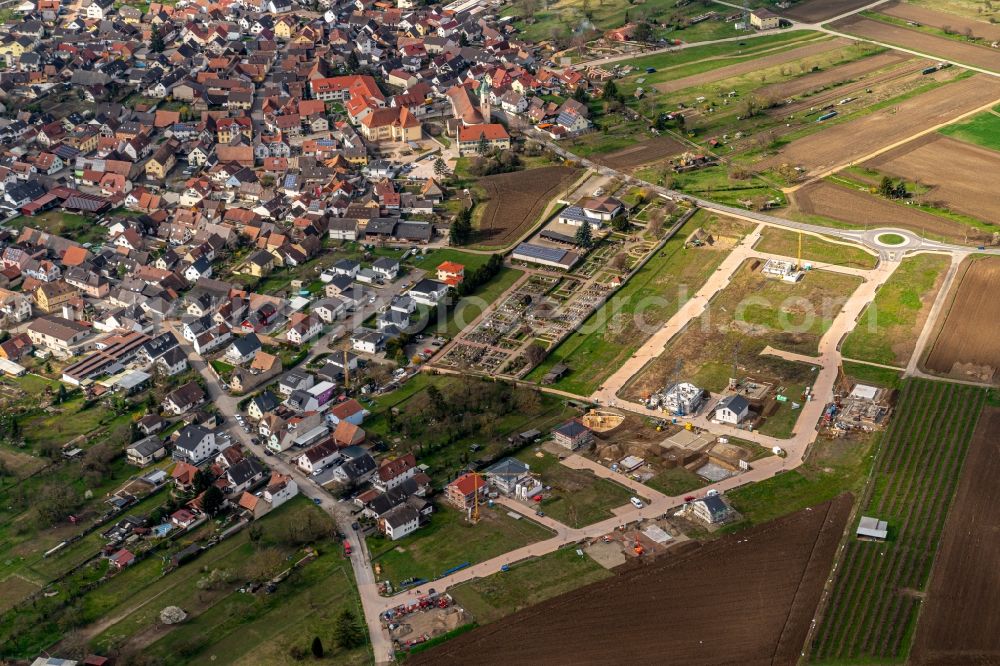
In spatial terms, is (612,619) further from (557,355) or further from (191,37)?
(191,37)

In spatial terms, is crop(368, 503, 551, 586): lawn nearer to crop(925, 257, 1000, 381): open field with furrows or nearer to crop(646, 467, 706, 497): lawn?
crop(646, 467, 706, 497): lawn

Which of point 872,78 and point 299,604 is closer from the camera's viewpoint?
point 299,604

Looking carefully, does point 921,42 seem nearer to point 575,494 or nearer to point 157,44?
point 157,44

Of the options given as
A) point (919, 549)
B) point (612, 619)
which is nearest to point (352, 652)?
point (612, 619)

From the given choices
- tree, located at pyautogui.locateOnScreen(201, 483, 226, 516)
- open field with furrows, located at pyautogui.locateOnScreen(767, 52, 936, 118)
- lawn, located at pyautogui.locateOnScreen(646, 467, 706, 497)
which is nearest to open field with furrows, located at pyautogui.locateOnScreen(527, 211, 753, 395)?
lawn, located at pyautogui.locateOnScreen(646, 467, 706, 497)

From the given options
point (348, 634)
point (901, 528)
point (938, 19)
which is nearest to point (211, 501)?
point (348, 634)

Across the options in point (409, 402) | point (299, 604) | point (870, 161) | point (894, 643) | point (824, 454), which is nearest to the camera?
point (894, 643)

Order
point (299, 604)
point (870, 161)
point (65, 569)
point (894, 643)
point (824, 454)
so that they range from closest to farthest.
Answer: point (894, 643) < point (299, 604) < point (65, 569) < point (824, 454) < point (870, 161)
